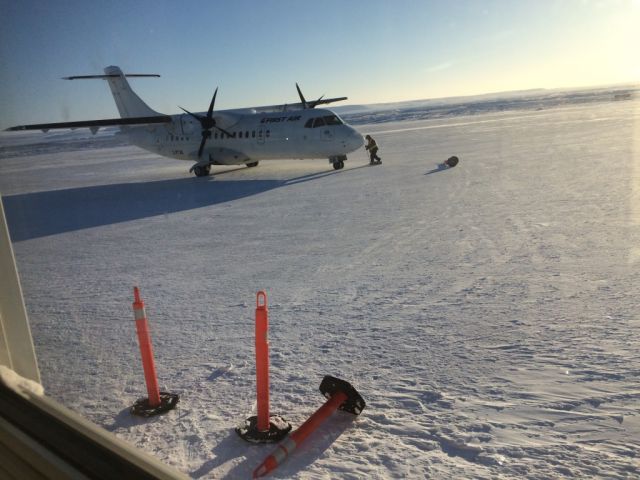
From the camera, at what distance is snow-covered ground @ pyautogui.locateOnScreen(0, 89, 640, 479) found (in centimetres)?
251

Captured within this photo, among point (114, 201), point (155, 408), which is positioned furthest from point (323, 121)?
point (155, 408)

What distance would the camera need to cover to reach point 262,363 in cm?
252

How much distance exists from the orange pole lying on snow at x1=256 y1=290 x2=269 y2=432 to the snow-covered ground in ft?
0.54

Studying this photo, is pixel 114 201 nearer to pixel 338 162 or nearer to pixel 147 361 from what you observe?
pixel 338 162

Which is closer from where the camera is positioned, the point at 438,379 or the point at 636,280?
the point at 438,379

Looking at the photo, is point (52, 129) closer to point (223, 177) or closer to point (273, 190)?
point (223, 177)

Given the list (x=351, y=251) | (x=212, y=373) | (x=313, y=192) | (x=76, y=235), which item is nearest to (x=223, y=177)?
(x=313, y=192)

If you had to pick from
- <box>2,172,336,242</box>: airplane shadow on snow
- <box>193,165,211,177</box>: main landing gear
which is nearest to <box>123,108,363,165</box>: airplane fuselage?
<box>193,165,211,177</box>: main landing gear

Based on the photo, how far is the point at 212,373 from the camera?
3422 mm

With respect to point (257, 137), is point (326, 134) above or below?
below

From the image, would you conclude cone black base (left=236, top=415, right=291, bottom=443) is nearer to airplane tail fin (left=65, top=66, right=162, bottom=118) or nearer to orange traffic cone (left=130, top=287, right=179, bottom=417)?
orange traffic cone (left=130, top=287, right=179, bottom=417)

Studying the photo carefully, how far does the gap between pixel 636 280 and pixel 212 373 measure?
412 centimetres

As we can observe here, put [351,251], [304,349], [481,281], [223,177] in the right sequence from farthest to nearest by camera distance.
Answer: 1. [223,177]
2. [351,251]
3. [481,281]
4. [304,349]

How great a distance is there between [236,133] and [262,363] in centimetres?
1487
